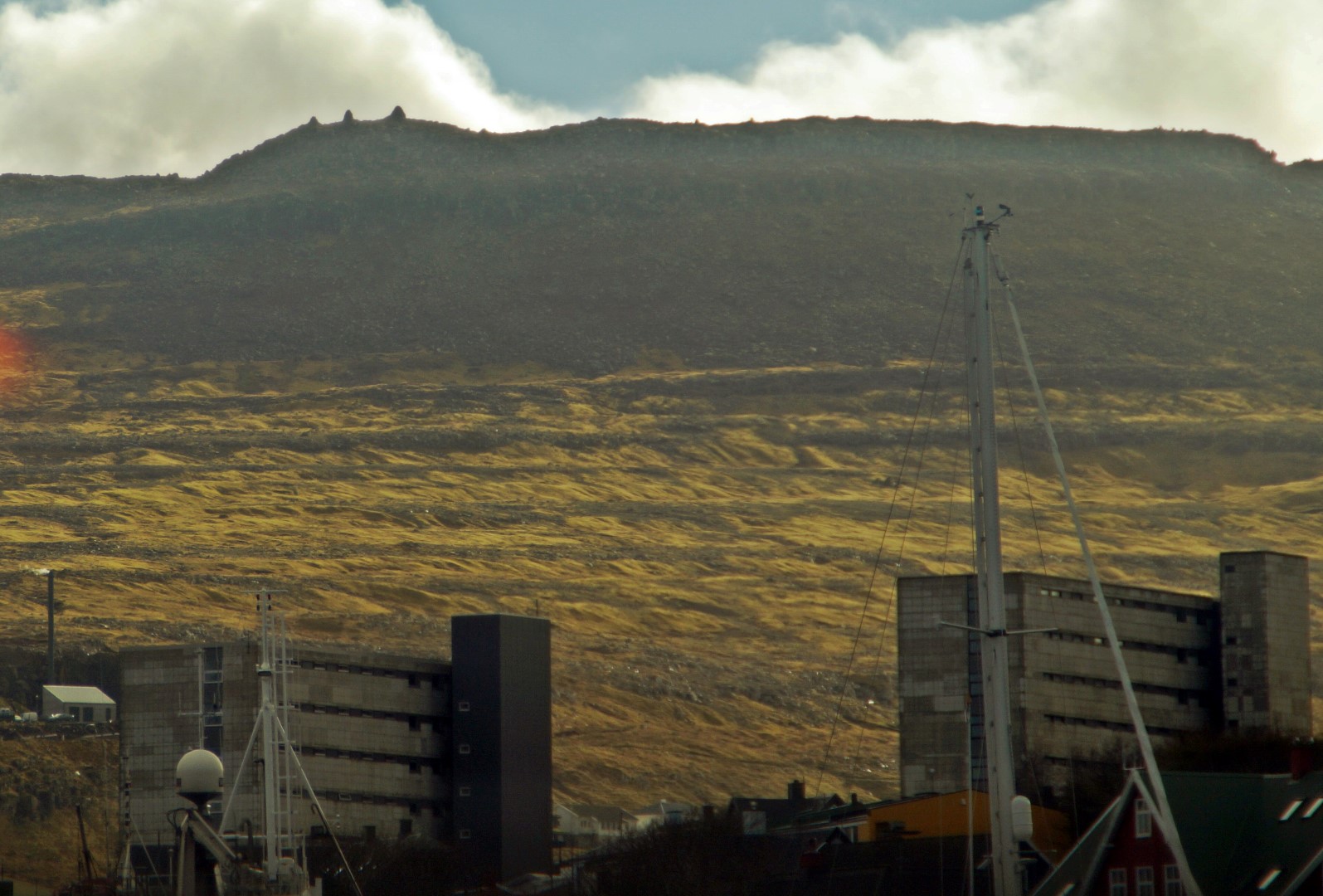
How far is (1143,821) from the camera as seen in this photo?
2146 inches

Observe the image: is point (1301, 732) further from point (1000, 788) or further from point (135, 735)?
point (1000, 788)

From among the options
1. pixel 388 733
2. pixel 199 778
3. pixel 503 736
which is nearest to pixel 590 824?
pixel 503 736

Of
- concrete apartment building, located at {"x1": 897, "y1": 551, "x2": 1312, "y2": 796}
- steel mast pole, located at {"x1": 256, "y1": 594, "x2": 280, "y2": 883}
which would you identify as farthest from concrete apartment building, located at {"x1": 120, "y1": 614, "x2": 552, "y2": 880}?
steel mast pole, located at {"x1": 256, "y1": 594, "x2": 280, "y2": 883}

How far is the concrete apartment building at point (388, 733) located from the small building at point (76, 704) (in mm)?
27834

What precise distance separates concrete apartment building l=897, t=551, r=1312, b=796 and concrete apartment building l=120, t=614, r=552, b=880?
1860 centimetres

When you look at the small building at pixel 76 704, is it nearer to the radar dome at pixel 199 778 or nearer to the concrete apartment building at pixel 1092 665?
the concrete apartment building at pixel 1092 665

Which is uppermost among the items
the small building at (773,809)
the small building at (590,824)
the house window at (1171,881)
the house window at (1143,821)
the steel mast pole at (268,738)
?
the steel mast pole at (268,738)

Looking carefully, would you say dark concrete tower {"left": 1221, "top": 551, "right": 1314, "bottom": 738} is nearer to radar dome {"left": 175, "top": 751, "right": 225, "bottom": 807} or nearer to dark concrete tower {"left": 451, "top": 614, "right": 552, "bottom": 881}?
dark concrete tower {"left": 451, "top": 614, "right": 552, "bottom": 881}

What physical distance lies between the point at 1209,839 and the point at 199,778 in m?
24.8

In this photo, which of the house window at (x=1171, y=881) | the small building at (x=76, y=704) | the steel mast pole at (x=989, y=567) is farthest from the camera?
the small building at (x=76, y=704)

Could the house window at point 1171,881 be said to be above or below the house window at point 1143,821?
below

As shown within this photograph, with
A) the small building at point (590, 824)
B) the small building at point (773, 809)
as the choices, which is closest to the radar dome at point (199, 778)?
the small building at point (773, 809)

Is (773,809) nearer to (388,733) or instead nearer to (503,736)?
(503,736)

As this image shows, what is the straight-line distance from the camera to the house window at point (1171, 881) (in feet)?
172
